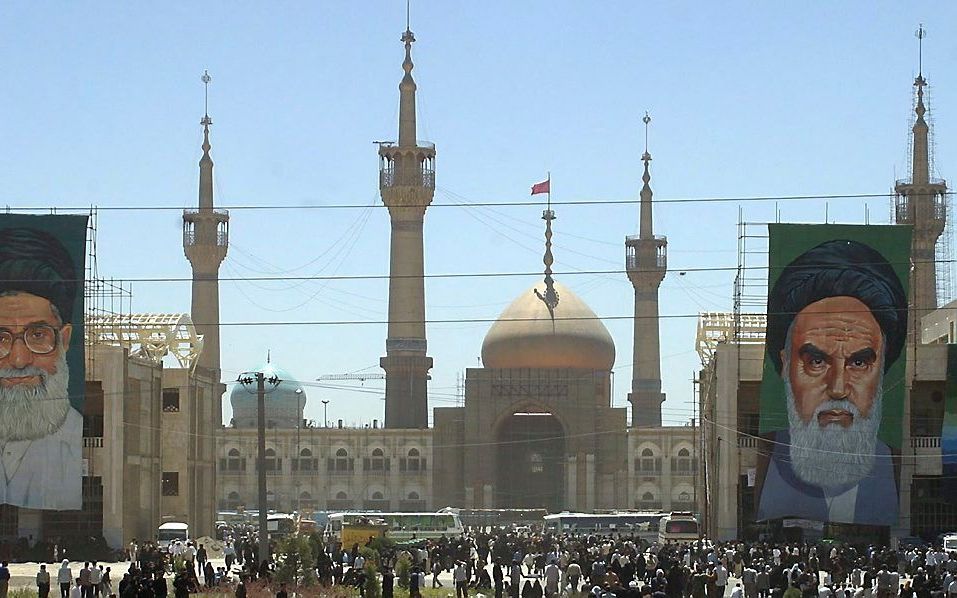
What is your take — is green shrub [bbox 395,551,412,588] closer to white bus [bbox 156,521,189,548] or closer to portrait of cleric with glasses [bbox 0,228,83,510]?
portrait of cleric with glasses [bbox 0,228,83,510]

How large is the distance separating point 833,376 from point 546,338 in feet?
100

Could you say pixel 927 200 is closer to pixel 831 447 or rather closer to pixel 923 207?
pixel 923 207

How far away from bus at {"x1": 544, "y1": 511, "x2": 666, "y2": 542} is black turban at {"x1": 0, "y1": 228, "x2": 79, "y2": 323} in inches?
783

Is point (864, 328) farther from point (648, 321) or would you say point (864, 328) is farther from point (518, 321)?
point (648, 321)

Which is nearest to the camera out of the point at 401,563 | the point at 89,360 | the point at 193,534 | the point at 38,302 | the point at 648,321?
the point at 401,563

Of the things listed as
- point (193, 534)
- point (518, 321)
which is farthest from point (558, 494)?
point (193, 534)

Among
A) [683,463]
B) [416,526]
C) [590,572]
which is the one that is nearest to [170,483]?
[416,526]

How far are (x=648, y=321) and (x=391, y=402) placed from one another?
17821mm

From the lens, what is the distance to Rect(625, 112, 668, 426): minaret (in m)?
99.1

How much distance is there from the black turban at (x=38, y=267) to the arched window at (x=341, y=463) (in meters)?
35.4

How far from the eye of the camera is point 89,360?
2340 inches

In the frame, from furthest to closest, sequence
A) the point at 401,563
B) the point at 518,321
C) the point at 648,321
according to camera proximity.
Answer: the point at 648,321 < the point at 518,321 < the point at 401,563

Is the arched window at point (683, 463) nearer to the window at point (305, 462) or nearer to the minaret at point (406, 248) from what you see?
the minaret at point (406, 248)

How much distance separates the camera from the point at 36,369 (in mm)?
55156
